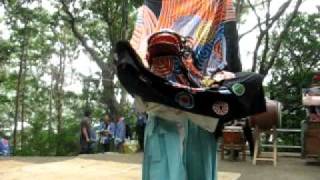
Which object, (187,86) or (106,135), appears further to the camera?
(106,135)

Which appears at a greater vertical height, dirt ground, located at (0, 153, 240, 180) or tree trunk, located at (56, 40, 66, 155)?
tree trunk, located at (56, 40, 66, 155)

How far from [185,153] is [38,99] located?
986 inches

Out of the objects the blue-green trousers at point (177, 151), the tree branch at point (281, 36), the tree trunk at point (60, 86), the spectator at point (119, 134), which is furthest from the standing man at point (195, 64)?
the tree trunk at point (60, 86)

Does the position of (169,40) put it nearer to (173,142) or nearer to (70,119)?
(173,142)

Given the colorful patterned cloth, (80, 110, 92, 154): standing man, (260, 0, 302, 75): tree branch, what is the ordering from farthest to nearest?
(260, 0, 302, 75): tree branch → (80, 110, 92, 154): standing man → the colorful patterned cloth

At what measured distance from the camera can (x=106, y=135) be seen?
13242mm

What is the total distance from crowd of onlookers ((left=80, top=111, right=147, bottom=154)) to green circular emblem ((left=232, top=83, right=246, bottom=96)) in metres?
9.42

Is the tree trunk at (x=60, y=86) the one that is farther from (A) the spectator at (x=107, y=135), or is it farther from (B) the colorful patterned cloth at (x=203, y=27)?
(B) the colorful patterned cloth at (x=203, y=27)

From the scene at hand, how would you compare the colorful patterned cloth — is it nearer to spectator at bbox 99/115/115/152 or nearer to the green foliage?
spectator at bbox 99/115/115/152

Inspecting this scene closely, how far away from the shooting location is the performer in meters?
2.91

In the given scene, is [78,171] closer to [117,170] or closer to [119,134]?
[117,170]

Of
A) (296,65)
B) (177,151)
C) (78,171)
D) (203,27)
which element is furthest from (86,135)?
(177,151)

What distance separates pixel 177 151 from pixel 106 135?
10.4 meters

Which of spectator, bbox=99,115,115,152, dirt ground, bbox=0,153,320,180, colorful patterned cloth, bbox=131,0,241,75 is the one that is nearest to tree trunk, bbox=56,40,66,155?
spectator, bbox=99,115,115,152
